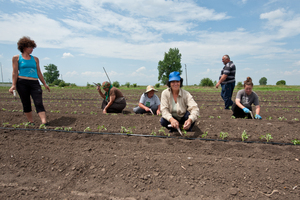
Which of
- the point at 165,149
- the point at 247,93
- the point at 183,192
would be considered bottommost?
the point at 183,192

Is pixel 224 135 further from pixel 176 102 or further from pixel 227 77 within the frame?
pixel 227 77

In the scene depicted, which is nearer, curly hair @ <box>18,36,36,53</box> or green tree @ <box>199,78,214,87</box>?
curly hair @ <box>18,36,36,53</box>

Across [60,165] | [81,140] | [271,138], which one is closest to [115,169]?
[60,165]

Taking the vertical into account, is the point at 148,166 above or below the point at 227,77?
below

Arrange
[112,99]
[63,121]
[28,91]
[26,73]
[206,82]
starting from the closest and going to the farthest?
[26,73] → [28,91] → [63,121] → [112,99] → [206,82]

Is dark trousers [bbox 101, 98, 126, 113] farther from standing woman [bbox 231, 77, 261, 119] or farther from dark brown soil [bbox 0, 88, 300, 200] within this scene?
standing woman [bbox 231, 77, 261, 119]

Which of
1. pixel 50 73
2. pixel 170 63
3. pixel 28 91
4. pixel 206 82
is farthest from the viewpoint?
pixel 50 73

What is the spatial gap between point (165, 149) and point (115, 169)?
0.91m

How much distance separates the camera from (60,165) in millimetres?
2635

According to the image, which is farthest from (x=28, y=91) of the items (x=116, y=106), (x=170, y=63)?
(x=170, y=63)

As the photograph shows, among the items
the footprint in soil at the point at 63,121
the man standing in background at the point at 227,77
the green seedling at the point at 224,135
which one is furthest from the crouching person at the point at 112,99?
the green seedling at the point at 224,135

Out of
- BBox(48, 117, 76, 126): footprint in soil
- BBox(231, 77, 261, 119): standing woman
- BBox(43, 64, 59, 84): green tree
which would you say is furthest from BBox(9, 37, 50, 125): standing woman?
BBox(43, 64, 59, 84): green tree

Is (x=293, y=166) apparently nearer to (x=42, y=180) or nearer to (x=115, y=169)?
(x=115, y=169)

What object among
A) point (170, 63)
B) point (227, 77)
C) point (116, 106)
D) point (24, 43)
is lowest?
point (116, 106)
